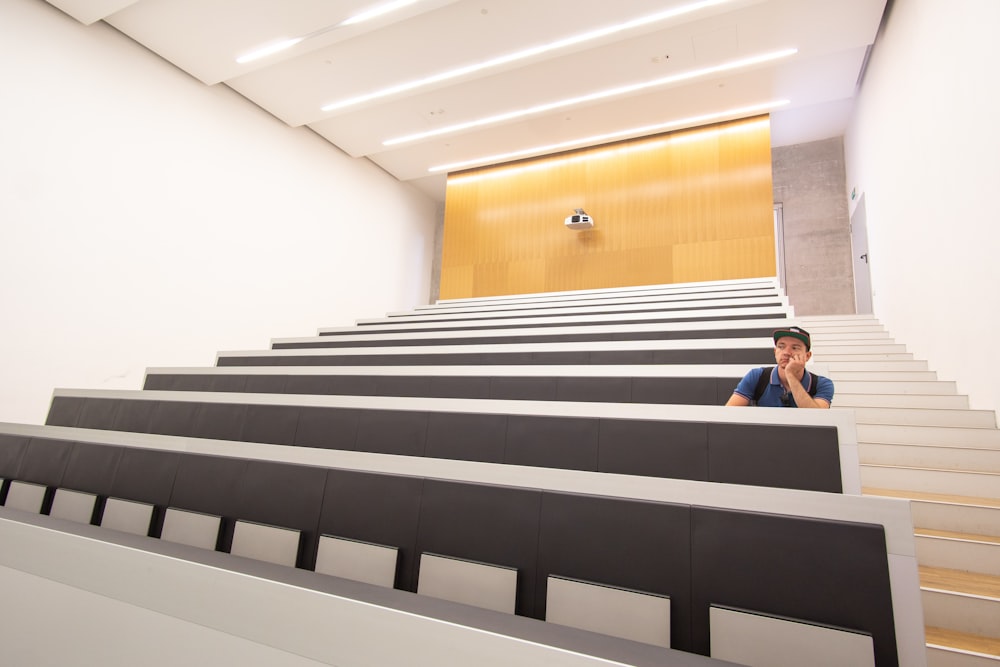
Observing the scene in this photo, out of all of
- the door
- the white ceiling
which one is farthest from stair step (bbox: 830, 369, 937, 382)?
the white ceiling

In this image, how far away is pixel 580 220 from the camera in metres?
5.30

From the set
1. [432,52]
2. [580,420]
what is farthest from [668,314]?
[432,52]

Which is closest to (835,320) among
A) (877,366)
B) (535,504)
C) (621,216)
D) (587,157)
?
(877,366)

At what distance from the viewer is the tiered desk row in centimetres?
81

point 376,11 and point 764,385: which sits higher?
point 376,11

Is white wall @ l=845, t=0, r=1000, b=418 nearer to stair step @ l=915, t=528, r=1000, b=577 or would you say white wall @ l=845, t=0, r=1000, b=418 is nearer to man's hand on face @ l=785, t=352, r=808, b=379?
stair step @ l=915, t=528, r=1000, b=577

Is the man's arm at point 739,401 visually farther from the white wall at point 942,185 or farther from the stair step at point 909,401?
the white wall at point 942,185

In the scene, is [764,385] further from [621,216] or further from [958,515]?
[621,216]

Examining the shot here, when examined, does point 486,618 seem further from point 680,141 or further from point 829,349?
point 680,141

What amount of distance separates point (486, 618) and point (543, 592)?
0.95 feet

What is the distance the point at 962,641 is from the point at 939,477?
756 millimetres

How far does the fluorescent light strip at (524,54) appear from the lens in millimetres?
3471

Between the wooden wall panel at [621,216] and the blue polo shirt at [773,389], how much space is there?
12.0 feet

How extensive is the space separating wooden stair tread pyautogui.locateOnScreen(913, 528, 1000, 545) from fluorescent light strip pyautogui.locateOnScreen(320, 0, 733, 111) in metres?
3.29
